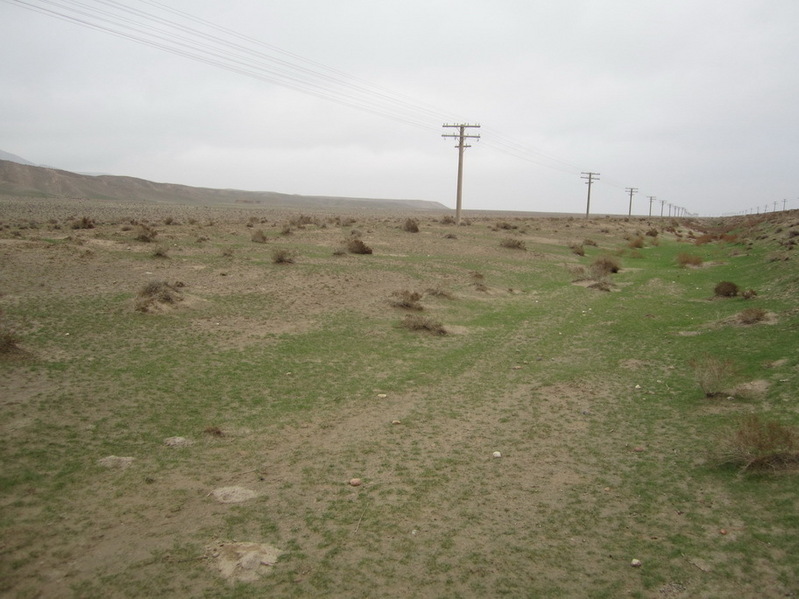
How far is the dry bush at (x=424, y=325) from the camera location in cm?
1783

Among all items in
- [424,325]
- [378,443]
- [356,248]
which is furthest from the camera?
[356,248]

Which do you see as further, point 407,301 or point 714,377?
point 407,301

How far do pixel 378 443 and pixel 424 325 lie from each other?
27.2 ft

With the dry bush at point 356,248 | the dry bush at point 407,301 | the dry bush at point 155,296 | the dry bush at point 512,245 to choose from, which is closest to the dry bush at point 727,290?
the dry bush at point 407,301

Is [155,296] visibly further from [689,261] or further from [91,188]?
[91,188]

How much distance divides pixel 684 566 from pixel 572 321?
46.7 ft

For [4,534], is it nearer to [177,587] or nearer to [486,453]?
[177,587]

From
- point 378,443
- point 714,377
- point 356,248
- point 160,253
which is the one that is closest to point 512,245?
point 356,248

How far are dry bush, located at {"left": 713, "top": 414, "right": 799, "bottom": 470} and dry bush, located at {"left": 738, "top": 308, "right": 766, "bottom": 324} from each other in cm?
910

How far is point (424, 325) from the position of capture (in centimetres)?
1798

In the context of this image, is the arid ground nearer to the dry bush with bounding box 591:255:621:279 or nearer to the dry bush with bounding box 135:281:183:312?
the dry bush with bounding box 135:281:183:312

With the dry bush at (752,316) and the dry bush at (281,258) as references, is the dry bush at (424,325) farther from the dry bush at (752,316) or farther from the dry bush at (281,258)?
the dry bush at (281,258)

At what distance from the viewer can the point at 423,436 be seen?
1030 centimetres

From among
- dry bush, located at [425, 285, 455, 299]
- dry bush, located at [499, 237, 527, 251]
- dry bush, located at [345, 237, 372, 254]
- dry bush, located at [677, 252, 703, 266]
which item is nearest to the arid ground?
dry bush, located at [425, 285, 455, 299]
